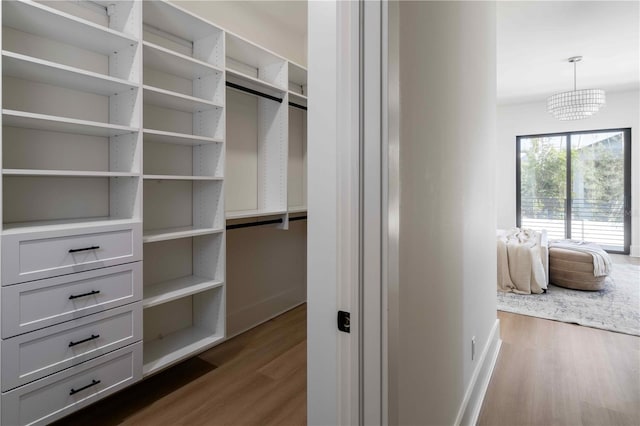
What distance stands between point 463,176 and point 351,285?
107cm

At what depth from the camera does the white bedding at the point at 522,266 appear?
4.05 meters

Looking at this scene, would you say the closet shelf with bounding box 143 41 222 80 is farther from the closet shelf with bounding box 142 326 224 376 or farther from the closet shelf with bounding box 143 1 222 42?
the closet shelf with bounding box 142 326 224 376

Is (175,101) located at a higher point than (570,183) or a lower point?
higher

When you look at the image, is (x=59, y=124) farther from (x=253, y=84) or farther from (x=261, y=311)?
(x=261, y=311)

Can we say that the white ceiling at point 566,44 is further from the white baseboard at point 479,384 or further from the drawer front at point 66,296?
the drawer front at point 66,296

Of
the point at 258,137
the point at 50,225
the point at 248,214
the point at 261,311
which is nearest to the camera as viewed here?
the point at 50,225

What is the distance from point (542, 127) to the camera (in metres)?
6.76

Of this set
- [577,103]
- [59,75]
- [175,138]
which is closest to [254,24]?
[175,138]

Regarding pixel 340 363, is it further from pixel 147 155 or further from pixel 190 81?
pixel 190 81

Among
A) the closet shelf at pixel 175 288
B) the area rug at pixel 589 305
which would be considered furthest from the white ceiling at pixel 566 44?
the closet shelf at pixel 175 288

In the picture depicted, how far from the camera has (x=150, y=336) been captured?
241 centimetres

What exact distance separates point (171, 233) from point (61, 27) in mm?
1151

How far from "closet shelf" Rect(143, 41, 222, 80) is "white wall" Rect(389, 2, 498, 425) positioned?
4.87 ft

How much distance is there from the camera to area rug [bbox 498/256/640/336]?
10.7 ft
